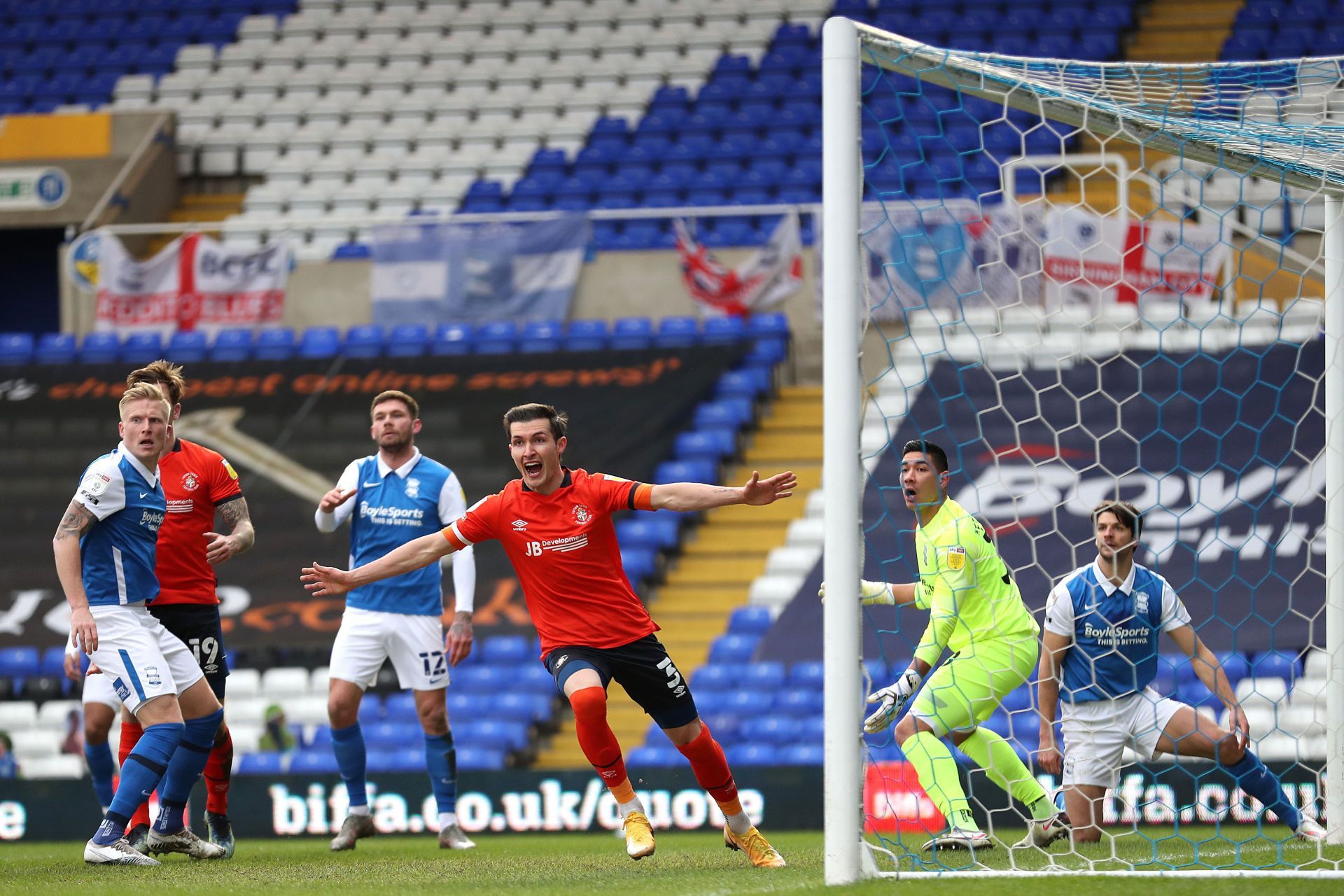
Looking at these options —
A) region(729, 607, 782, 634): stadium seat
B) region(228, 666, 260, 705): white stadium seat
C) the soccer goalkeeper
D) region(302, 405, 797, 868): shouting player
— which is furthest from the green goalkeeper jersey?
region(228, 666, 260, 705): white stadium seat

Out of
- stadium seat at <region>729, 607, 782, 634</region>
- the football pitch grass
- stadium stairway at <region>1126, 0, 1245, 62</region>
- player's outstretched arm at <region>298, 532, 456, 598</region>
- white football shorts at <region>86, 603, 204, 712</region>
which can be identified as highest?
stadium stairway at <region>1126, 0, 1245, 62</region>

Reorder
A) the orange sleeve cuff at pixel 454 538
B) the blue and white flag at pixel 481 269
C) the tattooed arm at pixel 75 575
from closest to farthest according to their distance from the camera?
the tattooed arm at pixel 75 575
the orange sleeve cuff at pixel 454 538
the blue and white flag at pixel 481 269

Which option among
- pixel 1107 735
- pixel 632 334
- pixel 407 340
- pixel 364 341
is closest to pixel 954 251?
pixel 632 334

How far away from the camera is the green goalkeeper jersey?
629 cm

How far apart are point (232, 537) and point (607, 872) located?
2177 millimetres

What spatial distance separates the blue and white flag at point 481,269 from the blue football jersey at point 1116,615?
26.3 ft

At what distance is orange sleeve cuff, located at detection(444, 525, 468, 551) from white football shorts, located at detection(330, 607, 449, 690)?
1.50 meters

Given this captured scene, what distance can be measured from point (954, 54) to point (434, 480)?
3218mm

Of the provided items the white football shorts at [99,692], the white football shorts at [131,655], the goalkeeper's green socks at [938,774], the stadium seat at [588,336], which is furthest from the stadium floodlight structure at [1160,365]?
the white football shorts at [99,692]

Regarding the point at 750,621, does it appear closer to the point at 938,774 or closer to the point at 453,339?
the point at 453,339

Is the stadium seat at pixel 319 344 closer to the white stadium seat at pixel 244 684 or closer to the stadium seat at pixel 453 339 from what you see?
the stadium seat at pixel 453 339

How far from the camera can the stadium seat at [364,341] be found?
14234mm

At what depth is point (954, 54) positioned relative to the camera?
17.9 feet

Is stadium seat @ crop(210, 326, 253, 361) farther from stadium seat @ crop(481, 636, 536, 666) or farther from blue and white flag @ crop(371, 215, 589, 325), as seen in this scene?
stadium seat @ crop(481, 636, 536, 666)
